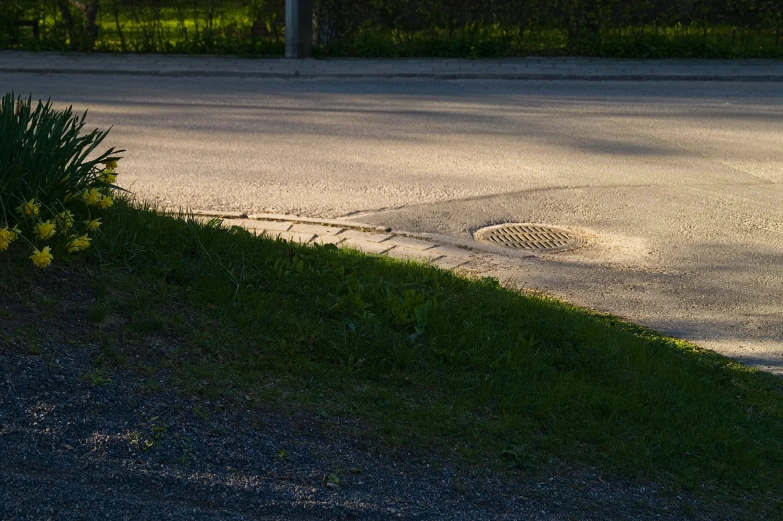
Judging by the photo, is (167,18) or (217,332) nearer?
(217,332)

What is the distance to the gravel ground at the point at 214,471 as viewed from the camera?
3.23 m

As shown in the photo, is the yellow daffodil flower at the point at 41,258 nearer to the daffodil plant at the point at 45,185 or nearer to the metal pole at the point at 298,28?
the daffodil plant at the point at 45,185

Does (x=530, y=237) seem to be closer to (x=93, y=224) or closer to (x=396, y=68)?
(x=93, y=224)

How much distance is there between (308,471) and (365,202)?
4925 millimetres

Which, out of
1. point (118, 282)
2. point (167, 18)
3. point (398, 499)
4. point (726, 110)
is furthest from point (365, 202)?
point (167, 18)

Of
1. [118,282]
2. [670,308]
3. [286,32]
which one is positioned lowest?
[670,308]

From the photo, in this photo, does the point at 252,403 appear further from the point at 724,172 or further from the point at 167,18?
the point at 167,18

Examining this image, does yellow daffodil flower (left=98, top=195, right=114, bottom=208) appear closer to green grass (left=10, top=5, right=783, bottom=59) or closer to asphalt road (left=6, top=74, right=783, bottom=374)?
asphalt road (left=6, top=74, right=783, bottom=374)

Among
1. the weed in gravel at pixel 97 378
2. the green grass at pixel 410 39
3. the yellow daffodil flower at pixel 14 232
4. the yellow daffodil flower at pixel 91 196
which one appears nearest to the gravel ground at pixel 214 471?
the weed in gravel at pixel 97 378

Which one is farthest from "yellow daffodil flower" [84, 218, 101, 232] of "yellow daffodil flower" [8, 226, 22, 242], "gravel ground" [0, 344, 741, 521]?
"gravel ground" [0, 344, 741, 521]

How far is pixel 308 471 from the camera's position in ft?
11.6

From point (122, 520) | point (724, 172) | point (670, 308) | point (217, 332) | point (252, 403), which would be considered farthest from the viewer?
point (724, 172)

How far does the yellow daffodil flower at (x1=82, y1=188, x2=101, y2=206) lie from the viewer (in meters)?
4.82

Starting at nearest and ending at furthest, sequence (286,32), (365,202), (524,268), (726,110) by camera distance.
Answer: (524,268) < (365,202) < (726,110) < (286,32)
